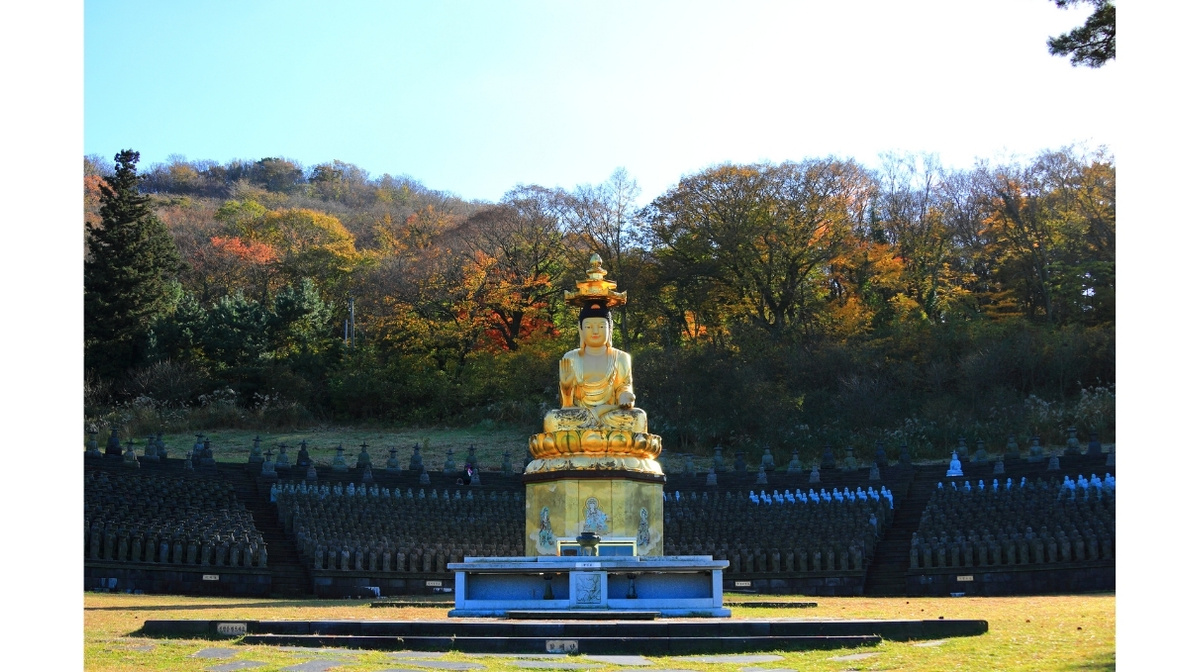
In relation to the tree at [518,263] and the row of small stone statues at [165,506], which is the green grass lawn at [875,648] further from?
the tree at [518,263]

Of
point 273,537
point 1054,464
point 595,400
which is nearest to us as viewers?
point 595,400

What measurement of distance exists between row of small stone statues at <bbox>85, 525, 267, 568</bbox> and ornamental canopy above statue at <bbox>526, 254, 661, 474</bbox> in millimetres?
7000

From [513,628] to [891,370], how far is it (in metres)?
31.3

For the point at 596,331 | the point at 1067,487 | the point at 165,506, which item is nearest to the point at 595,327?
the point at 596,331

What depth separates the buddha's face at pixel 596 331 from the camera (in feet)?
61.3

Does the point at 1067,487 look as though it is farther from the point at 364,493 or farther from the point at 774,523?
the point at 364,493

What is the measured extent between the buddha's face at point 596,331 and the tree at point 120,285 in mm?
31105

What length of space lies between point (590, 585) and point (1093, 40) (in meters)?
7.51

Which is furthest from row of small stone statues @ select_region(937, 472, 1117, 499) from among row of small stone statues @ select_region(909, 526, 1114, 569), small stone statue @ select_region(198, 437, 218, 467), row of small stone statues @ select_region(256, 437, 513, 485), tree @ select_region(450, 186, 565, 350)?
tree @ select_region(450, 186, 565, 350)

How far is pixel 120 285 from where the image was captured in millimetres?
46219

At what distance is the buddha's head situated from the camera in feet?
61.4

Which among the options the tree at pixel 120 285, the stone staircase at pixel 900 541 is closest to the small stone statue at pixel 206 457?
the stone staircase at pixel 900 541

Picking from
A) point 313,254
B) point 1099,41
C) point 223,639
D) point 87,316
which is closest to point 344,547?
point 223,639

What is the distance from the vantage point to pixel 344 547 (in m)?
23.0
